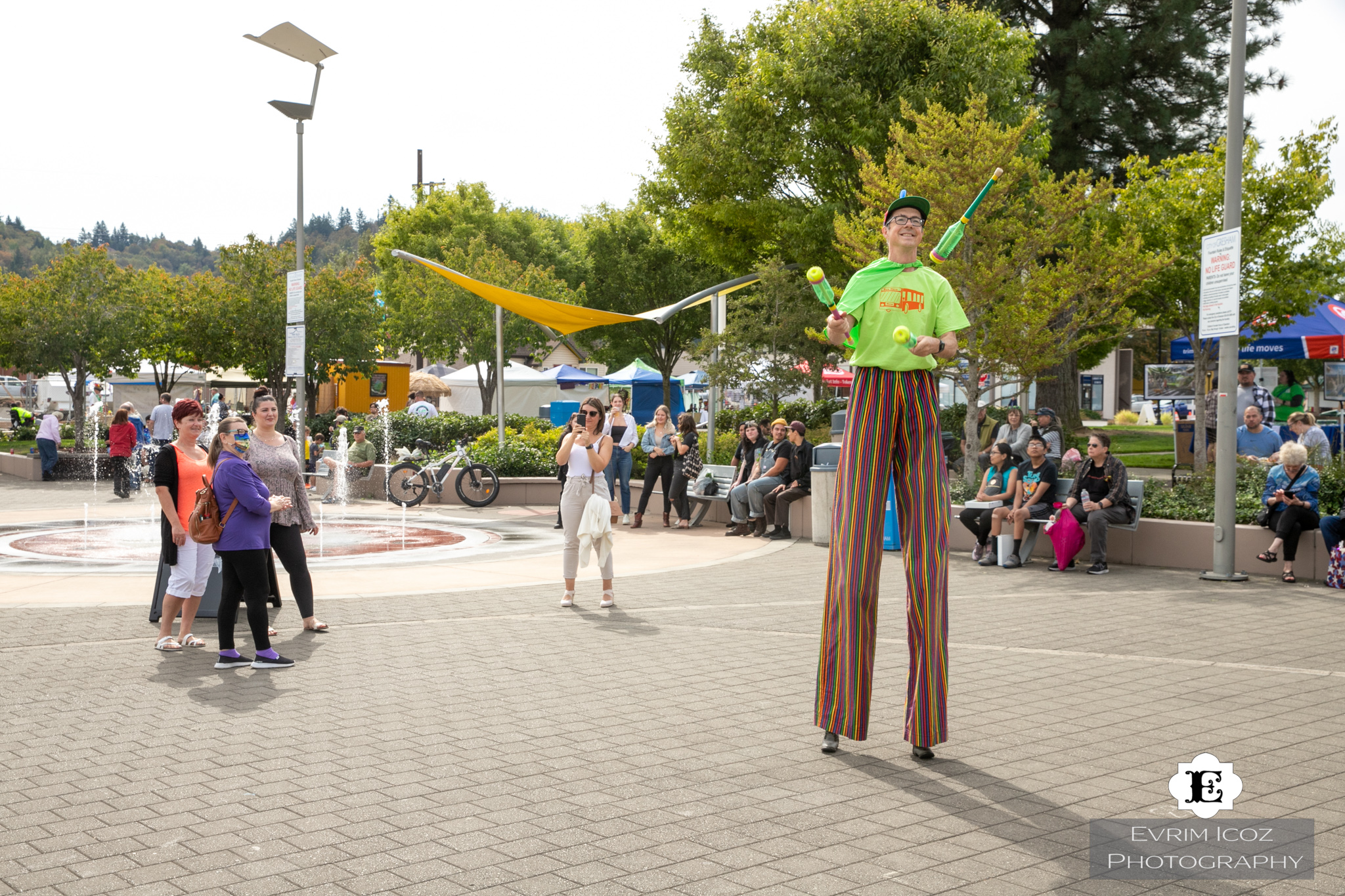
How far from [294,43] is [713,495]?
9.37 metres

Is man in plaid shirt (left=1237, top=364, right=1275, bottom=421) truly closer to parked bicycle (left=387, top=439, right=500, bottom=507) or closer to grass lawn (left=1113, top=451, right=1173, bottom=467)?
grass lawn (left=1113, top=451, right=1173, bottom=467)

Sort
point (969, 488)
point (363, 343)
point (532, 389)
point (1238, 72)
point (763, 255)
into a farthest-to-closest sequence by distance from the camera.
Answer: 1. point (532, 389)
2. point (363, 343)
3. point (763, 255)
4. point (969, 488)
5. point (1238, 72)

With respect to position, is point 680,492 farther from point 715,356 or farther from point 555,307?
point 715,356

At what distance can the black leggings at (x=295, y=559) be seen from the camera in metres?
8.06

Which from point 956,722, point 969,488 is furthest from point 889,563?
point 956,722

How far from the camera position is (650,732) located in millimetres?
5617

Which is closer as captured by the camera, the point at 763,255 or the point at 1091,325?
the point at 1091,325

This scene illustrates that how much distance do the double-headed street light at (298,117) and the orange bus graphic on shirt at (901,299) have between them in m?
13.7

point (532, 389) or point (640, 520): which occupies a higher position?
point (532, 389)

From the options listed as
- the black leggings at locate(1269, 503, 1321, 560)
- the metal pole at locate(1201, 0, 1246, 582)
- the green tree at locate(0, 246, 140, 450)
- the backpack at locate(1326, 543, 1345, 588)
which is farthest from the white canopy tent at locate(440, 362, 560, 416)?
→ the backpack at locate(1326, 543, 1345, 588)

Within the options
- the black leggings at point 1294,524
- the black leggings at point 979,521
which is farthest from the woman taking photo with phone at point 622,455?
the black leggings at point 1294,524

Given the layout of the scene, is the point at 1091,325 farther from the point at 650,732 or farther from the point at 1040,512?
the point at 650,732

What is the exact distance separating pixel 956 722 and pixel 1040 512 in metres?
6.80

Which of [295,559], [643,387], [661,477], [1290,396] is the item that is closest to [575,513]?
[295,559]
